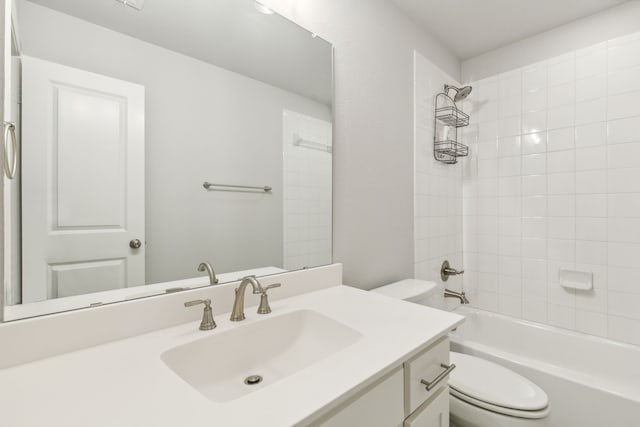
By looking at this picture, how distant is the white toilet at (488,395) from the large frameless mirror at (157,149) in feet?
2.61

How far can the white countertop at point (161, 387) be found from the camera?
17.6 inches

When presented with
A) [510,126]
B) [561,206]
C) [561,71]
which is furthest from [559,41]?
[561,206]

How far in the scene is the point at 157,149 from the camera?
87 cm

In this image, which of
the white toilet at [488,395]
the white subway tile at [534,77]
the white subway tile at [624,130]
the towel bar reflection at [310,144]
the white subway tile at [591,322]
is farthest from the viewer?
the white subway tile at [534,77]

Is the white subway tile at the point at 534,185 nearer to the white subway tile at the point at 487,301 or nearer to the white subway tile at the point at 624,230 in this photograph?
the white subway tile at the point at 624,230

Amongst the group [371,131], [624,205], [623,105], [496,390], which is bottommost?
[496,390]

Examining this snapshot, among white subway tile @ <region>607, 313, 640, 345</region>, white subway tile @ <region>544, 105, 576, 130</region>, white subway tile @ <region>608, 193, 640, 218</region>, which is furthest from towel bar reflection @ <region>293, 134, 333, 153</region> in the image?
white subway tile @ <region>607, 313, 640, 345</region>

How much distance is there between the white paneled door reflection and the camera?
0.69m

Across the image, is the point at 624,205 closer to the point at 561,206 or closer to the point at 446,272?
the point at 561,206

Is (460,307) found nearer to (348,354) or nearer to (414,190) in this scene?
(414,190)

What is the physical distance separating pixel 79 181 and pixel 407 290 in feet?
4.55

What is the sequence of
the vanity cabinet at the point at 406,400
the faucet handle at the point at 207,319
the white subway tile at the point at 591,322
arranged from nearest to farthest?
the vanity cabinet at the point at 406,400 → the faucet handle at the point at 207,319 → the white subway tile at the point at 591,322

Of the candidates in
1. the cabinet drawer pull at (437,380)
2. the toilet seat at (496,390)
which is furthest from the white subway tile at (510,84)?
the cabinet drawer pull at (437,380)

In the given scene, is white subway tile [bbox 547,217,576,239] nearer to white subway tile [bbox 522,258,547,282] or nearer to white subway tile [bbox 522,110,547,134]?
white subway tile [bbox 522,258,547,282]
